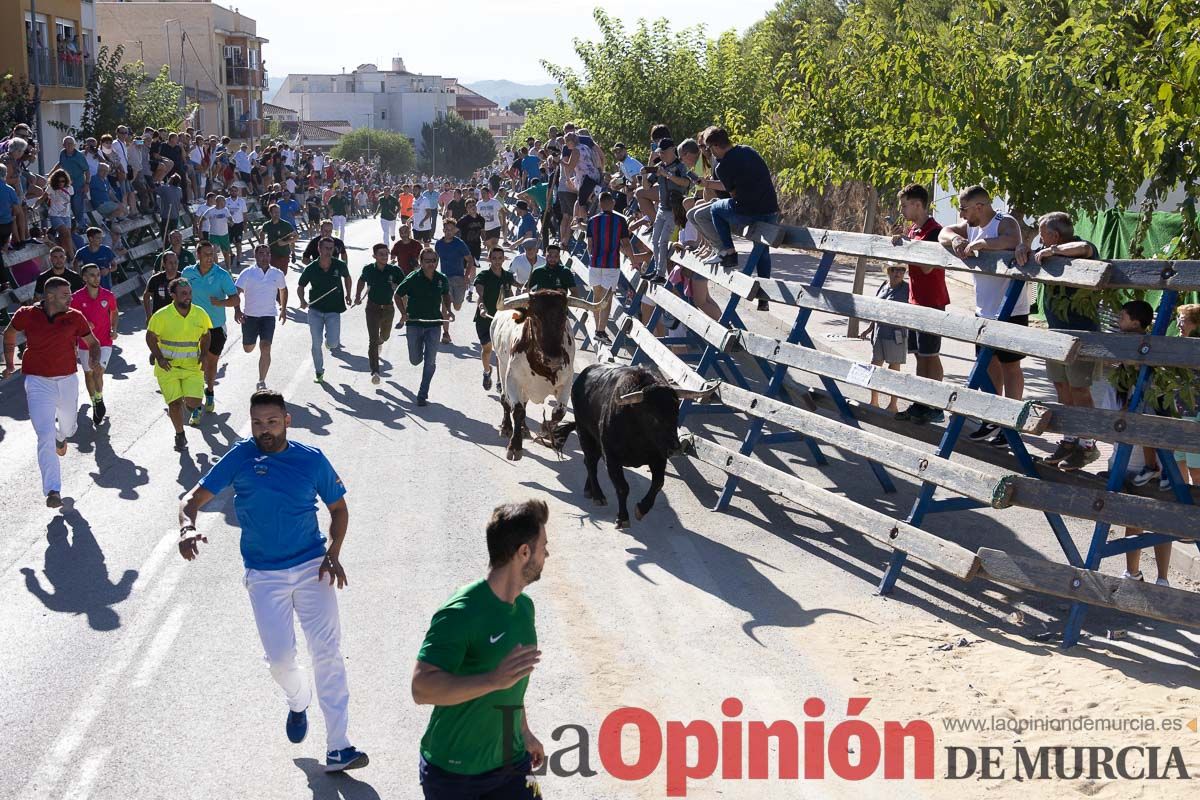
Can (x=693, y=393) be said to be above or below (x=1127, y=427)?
below

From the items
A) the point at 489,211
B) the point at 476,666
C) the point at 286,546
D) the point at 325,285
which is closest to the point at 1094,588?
the point at 286,546

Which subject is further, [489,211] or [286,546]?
[489,211]

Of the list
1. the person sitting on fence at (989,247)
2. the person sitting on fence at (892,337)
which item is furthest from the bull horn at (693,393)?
the person sitting on fence at (892,337)

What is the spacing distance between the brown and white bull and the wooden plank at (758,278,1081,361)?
245 cm

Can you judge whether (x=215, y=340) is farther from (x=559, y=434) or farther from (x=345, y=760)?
(x=345, y=760)

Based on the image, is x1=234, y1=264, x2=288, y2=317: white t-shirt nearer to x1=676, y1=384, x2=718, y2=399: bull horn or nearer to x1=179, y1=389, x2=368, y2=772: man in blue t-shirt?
x1=676, y1=384, x2=718, y2=399: bull horn

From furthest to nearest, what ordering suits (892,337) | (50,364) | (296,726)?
(892,337) → (50,364) → (296,726)

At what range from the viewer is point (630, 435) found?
12.3 metres

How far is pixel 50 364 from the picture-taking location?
12383 millimetres

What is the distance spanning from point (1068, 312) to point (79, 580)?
8.27 meters

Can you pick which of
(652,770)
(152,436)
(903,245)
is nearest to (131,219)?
(152,436)

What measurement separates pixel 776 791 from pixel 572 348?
26.6 ft

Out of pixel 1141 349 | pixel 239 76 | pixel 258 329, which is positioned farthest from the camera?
pixel 239 76

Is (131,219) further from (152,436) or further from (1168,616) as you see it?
(1168,616)
